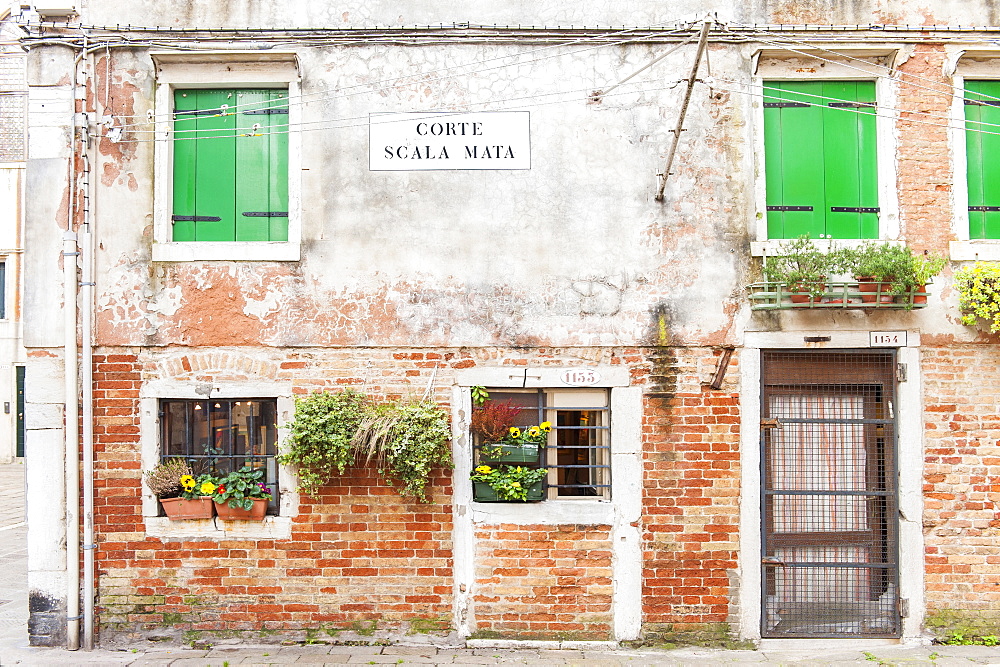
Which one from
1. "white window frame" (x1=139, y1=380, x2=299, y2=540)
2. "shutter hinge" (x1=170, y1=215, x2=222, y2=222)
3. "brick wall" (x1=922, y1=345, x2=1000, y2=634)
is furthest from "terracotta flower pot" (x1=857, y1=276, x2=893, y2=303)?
"shutter hinge" (x1=170, y1=215, x2=222, y2=222)

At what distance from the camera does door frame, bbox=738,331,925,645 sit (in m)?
6.03

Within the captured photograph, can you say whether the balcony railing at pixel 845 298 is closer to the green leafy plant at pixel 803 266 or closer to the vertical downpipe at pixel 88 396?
the green leafy plant at pixel 803 266

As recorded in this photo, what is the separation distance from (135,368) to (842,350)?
5.90m

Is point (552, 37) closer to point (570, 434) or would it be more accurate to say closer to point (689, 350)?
point (689, 350)

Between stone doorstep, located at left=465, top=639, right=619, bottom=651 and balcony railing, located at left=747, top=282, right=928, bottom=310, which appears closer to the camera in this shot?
balcony railing, located at left=747, top=282, right=928, bottom=310

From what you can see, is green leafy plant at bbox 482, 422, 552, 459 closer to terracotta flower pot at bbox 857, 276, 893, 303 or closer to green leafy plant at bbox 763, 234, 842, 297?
green leafy plant at bbox 763, 234, 842, 297

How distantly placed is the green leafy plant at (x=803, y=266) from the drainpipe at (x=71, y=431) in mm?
5666

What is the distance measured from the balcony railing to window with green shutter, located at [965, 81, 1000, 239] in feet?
3.31

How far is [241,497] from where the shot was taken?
237 inches

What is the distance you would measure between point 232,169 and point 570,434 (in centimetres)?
368

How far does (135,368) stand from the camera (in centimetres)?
612

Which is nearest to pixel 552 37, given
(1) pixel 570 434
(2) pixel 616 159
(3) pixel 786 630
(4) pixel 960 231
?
(2) pixel 616 159

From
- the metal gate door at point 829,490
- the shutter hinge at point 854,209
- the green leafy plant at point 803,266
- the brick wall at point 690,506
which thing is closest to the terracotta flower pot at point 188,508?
the brick wall at point 690,506

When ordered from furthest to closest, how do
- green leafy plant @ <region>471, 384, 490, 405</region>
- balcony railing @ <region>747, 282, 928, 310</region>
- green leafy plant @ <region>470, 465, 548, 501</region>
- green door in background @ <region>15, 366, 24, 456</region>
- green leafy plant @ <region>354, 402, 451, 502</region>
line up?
green door in background @ <region>15, 366, 24, 456</region> < green leafy plant @ <region>471, 384, 490, 405</region> < green leafy plant @ <region>470, 465, 548, 501</region> < balcony railing @ <region>747, 282, 928, 310</region> < green leafy plant @ <region>354, 402, 451, 502</region>
